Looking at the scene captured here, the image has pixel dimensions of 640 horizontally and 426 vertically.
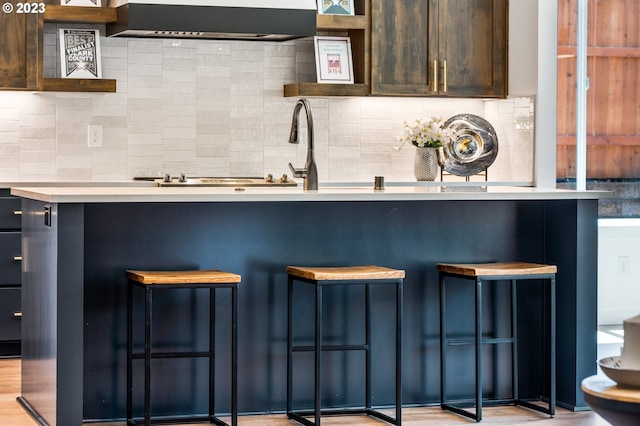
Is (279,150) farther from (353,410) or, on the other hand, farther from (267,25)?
(353,410)

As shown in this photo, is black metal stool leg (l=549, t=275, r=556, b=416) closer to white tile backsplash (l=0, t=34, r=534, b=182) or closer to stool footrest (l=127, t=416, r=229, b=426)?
stool footrest (l=127, t=416, r=229, b=426)

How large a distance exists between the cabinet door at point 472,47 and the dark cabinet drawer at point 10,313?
2847 mm

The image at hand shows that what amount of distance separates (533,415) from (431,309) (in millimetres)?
628

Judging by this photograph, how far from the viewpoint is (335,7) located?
659 centimetres

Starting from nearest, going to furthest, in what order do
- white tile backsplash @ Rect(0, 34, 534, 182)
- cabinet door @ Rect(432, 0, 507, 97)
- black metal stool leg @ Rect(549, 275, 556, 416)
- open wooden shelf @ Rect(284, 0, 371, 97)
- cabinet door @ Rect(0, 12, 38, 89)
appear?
1. black metal stool leg @ Rect(549, 275, 556, 416)
2. cabinet door @ Rect(0, 12, 38, 89)
3. white tile backsplash @ Rect(0, 34, 534, 182)
4. open wooden shelf @ Rect(284, 0, 371, 97)
5. cabinet door @ Rect(432, 0, 507, 97)

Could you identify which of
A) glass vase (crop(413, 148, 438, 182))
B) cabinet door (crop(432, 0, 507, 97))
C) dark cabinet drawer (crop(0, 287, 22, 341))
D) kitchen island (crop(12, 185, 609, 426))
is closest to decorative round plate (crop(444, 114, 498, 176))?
glass vase (crop(413, 148, 438, 182))

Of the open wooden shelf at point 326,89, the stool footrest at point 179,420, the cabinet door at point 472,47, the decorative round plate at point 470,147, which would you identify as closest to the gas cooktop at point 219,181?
the open wooden shelf at point 326,89

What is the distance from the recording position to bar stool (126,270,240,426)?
4008 millimetres

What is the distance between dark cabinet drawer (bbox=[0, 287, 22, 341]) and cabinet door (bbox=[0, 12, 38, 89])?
3.82ft

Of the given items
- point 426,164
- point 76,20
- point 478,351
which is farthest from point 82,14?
point 478,351

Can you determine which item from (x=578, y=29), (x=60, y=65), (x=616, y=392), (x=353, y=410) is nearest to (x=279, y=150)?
(x=60, y=65)

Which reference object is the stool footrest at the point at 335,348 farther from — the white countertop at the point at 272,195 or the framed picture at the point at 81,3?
the framed picture at the point at 81,3

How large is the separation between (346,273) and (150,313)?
777mm

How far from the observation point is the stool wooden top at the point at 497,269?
4410mm
